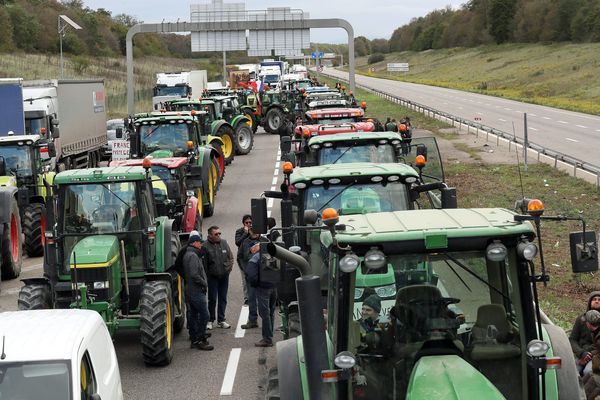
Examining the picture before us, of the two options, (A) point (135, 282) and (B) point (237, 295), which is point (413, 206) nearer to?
(A) point (135, 282)

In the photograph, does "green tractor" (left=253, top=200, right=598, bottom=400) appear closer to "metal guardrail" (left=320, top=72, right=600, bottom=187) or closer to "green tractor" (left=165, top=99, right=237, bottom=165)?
"metal guardrail" (left=320, top=72, right=600, bottom=187)

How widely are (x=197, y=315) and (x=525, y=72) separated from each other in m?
94.3

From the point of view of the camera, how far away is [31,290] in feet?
43.2

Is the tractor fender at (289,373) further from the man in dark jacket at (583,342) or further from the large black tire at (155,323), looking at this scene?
the large black tire at (155,323)

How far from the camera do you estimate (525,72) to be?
343 ft

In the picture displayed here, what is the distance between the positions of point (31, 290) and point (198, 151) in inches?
458

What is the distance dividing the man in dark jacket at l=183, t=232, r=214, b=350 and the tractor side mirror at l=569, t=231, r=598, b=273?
24.6ft

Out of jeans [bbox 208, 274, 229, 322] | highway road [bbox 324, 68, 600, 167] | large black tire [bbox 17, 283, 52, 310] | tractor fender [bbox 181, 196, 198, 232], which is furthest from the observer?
highway road [bbox 324, 68, 600, 167]

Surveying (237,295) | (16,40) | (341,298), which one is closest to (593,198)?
(237,295)

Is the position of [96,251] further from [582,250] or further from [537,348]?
[582,250]

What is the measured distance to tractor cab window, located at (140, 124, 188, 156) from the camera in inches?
963

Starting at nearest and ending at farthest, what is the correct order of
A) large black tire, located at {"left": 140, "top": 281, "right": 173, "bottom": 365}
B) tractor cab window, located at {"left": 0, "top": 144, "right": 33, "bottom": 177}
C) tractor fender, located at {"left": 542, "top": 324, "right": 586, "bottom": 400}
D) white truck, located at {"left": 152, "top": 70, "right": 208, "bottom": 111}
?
tractor fender, located at {"left": 542, "top": 324, "right": 586, "bottom": 400} < large black tire, located at {"left": 140, "top": 281, "right": 173, "bottom": 365} < tractor cab window, located at {"left": 0, "top": 144, "right": 33, "bottom": 177} < white truck, located at {"left": 152, "top": 70, "right": 208, "bottom": 111}

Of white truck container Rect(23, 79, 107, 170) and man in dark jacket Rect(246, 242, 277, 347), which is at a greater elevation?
white truck container Rect(23, 79, 107, 170)

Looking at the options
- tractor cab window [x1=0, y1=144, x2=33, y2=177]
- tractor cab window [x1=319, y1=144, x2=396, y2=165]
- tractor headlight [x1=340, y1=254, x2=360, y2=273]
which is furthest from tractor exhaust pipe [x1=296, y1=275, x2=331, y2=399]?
tractor cab window [x1=0, y1=144, x2=33, y2=177]
